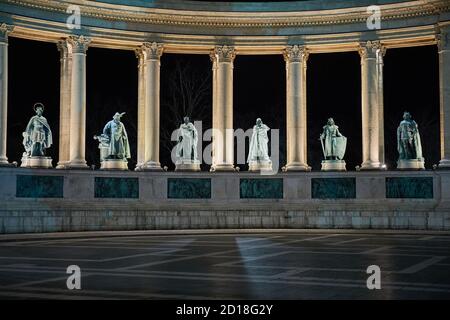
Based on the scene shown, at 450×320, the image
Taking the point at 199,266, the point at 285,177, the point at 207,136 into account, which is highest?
the point at 207,136

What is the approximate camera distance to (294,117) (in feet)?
255

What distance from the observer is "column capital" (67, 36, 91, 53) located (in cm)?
7369

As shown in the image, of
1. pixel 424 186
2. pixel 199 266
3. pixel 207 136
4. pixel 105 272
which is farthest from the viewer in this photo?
pixel 207 136

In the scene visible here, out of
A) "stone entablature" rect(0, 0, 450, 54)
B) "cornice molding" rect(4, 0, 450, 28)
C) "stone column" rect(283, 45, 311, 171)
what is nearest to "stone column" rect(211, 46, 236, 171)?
"stone entablature" rect(0, 0, 450, 54)

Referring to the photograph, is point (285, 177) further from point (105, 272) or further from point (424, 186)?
point (105, 272)

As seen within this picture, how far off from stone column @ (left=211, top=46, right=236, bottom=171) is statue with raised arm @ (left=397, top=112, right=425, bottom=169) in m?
18.5

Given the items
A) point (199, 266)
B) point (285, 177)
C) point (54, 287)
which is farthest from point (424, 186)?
point (54, 287)

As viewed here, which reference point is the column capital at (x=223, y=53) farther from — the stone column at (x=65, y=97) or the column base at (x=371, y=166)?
the column base at (x=371, y=166)

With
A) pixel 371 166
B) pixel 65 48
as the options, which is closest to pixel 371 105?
pixel 371 166

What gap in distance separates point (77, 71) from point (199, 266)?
4312cm

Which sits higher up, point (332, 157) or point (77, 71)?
point (77, 71)

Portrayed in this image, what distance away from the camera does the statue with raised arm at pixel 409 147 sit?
247 feet

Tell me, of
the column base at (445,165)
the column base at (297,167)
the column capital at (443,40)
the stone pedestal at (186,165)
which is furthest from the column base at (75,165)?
the column capital at (443,40)

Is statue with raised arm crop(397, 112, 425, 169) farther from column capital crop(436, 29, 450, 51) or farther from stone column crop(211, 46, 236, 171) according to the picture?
stone column crop(211, 46, 236, 171)
